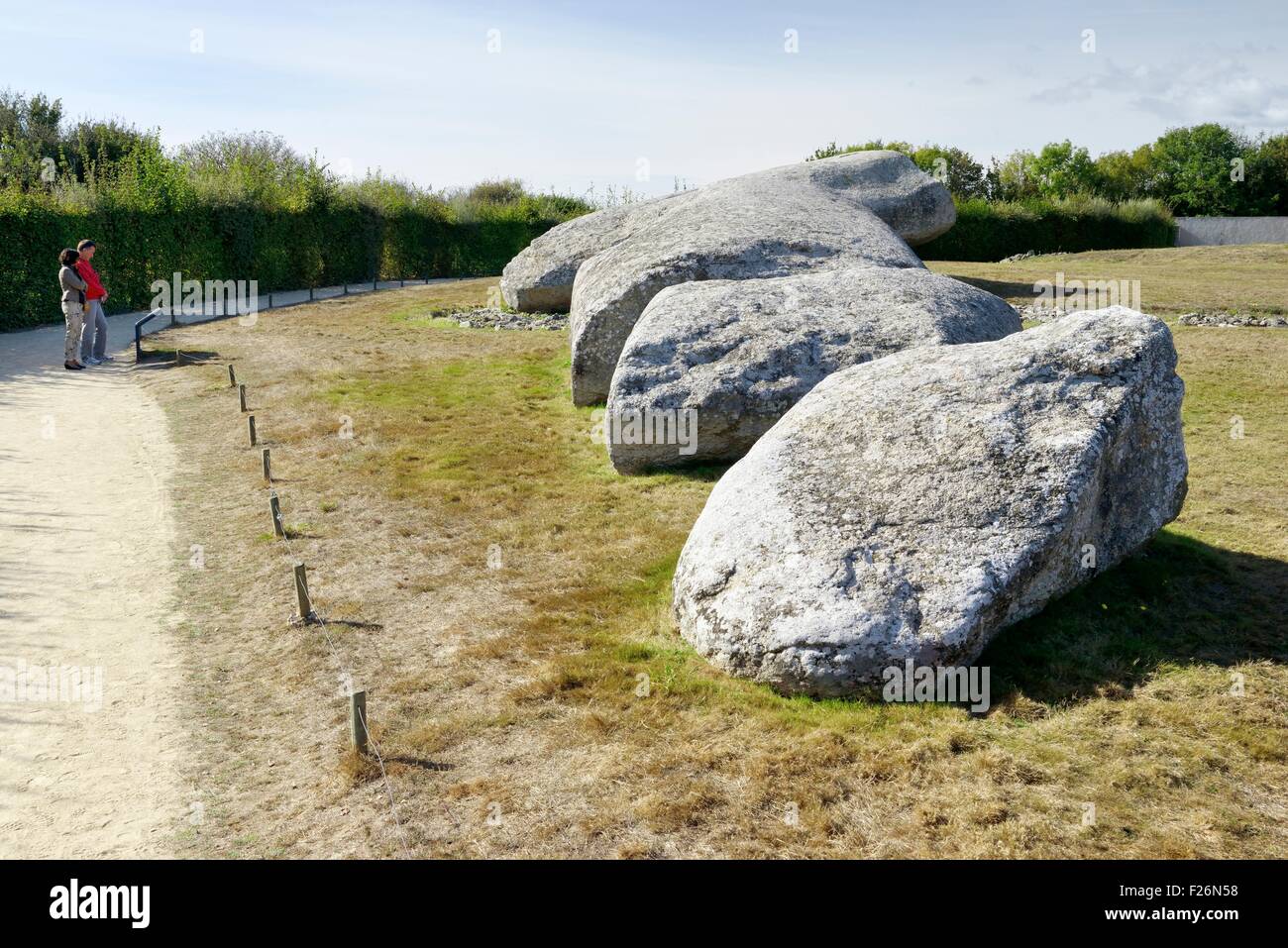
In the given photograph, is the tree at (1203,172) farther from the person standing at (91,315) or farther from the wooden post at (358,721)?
the wooden post at (358,721)

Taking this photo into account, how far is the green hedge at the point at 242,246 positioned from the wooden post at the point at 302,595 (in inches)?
796

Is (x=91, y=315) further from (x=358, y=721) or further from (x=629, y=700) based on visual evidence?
(x=629, y=700)

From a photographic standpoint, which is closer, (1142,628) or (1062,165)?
(1142,628)

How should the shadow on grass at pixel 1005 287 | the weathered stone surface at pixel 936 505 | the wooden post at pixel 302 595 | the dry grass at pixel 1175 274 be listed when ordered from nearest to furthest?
the weathered stone surface at pixel 936 505
the wooden post at pixel 302 595
the dry grass at pixel 1175 274
the shadow on grass at pixel 1005 287

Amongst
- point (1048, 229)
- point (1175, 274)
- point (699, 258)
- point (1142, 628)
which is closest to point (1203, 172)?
point (1048, 229)

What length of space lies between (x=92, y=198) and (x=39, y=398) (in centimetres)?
1135

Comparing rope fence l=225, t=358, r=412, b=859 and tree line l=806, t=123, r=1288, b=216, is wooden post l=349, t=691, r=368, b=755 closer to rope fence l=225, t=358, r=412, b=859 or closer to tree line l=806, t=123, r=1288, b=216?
rope fence l=225, t=358, r=412, b=859

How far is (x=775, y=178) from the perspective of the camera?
19.3m

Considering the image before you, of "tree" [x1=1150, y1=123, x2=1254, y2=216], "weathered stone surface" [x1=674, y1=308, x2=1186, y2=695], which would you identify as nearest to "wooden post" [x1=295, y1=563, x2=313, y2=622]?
"weathered stone surface" [x1=674, y1=308, x2=1186, y2=695]

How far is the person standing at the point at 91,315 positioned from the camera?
19.0m

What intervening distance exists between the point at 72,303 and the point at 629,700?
16.8 metres

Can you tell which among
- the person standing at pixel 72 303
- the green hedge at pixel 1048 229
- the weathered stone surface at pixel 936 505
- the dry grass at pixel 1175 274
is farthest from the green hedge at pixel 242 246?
the weathered stone surface at pixel 936 505

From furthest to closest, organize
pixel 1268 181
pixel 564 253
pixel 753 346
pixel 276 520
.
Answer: pixel 1268 181 < pixel 564 253 < pixel 753 346 < pixel 276 520

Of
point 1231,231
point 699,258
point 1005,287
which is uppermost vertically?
point 1231,231
